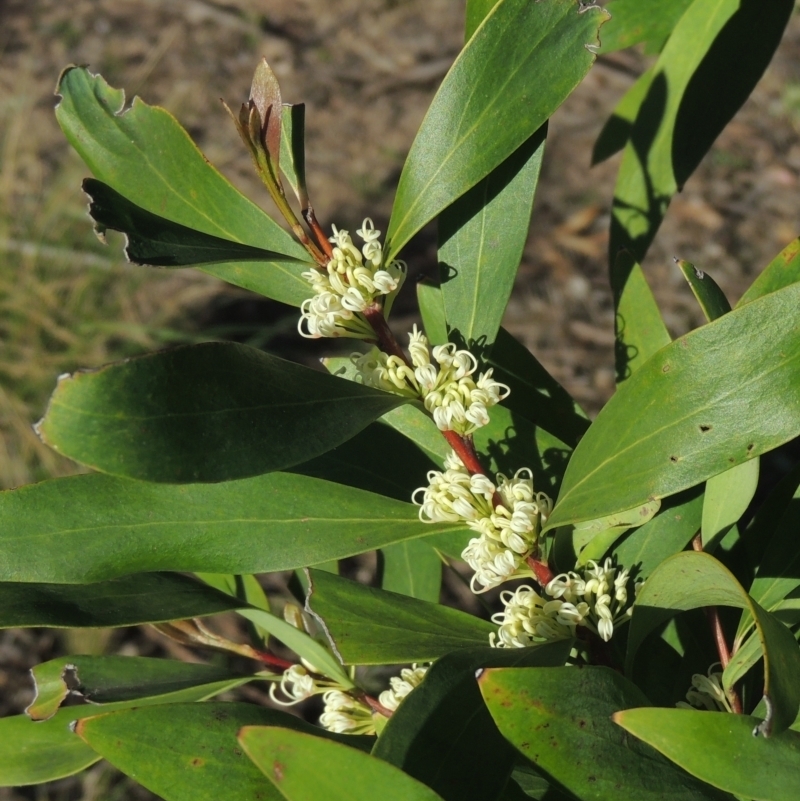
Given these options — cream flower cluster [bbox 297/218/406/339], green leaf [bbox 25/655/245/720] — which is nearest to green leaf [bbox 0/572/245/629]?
green leaf [bbox 25/655/245/720]

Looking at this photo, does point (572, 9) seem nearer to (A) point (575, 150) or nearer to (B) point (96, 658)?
(B) point (96, 658)

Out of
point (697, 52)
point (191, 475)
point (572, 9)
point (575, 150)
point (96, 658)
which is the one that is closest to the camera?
→ point (191, 475)

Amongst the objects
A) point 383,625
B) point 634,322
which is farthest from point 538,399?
point 383,625

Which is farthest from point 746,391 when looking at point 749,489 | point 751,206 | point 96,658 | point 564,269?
point 751,206

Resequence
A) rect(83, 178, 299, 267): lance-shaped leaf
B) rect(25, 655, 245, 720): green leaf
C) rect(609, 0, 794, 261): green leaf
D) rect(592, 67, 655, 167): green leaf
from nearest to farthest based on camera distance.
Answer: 1. rect(83, 178, 299, 267): lance-shaped leaf
2. rect(25, 655, 245, 720): green leaf
3. rect(609, 0, 794, 261): green leaf
4. rect(592, 67, 655, 167): green leaf

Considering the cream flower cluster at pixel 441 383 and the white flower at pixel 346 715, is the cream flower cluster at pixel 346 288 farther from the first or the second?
the white flower at pixel 346 715

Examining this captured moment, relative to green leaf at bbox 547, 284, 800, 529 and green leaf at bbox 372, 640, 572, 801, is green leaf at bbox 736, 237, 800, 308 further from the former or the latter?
green leaf at bbox 372, 640, 572, 801

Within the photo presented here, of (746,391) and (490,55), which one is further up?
(490,55)

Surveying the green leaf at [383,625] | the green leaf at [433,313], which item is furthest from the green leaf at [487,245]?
the green leaf at [383,625]
